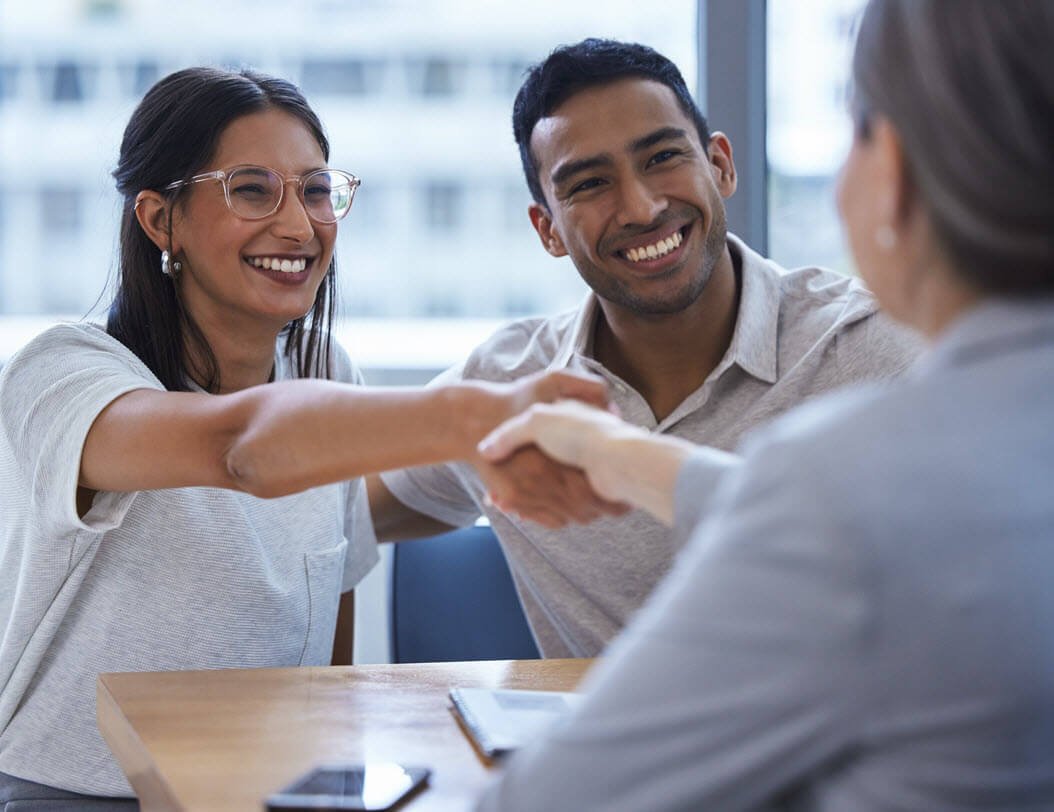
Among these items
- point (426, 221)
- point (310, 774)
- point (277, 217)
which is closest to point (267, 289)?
point (277, 217)

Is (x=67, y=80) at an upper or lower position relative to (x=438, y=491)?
upper

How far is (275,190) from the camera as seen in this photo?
189 centimetres

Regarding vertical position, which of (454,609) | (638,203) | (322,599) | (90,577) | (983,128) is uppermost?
(983,128)

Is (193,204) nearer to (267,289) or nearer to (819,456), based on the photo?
(267,289)

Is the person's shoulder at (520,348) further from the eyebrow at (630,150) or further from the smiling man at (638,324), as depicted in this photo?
the eyebrow at (630,150)

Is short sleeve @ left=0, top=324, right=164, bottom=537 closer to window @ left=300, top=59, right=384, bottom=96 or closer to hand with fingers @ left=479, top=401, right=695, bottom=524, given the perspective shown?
hand with fingers @ left=479, top=401, right=695, bottom=524

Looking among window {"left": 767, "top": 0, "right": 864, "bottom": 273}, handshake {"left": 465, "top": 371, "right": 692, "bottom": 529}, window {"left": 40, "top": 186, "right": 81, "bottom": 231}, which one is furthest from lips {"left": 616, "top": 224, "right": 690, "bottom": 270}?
window {"left": 40, "top": 186, "right": 81, "bottom": 231}

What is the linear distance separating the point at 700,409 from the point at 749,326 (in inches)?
6.6

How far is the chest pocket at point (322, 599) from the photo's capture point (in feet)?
6.14

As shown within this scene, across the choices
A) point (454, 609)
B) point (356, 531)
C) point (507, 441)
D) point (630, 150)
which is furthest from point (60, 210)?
point (507, 441)

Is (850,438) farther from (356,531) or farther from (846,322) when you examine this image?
(356,531)

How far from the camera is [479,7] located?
297cm

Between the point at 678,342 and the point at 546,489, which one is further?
the point at 678,342

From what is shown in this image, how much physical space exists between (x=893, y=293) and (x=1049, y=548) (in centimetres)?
22
